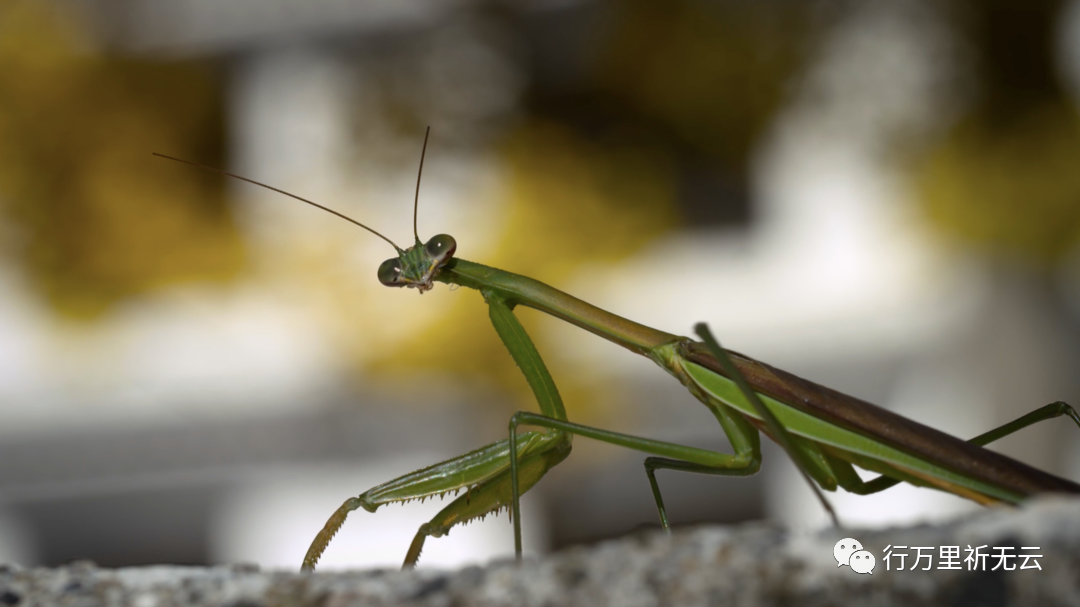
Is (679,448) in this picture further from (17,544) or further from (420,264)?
(17,544)

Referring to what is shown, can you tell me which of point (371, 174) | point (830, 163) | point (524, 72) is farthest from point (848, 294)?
point (371, 174)

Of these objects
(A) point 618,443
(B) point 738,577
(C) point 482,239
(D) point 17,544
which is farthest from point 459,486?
(D) point 17,544

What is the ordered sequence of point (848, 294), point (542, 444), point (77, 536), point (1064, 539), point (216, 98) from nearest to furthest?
point (1064, 539) < point (542, 444) < point (848, 294) < point (77, 536) < point (216, 98)

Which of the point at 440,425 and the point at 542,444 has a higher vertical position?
the point at 440,425

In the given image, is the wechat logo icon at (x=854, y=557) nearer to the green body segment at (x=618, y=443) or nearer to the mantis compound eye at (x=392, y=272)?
the green body segment at (x=618, y=443)

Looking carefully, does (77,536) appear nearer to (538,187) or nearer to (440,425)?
(440,425)

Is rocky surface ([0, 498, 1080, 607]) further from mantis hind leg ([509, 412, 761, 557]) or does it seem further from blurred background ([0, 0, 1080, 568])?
blurred background ([0, 0, 1080, 568])

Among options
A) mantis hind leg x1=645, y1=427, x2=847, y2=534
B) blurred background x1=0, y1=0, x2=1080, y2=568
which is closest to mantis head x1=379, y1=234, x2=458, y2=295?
mantis hind leg x1=645, y1=427, x2=847, y2=534
